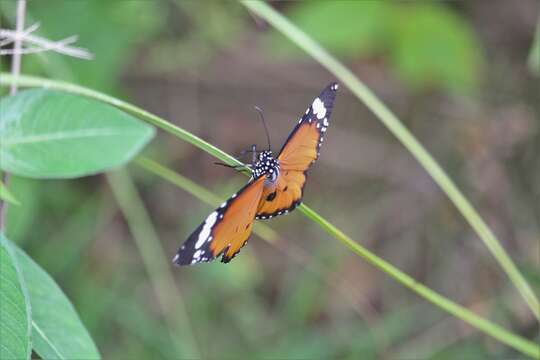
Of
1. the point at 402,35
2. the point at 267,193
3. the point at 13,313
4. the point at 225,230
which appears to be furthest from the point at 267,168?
the point at 402,35

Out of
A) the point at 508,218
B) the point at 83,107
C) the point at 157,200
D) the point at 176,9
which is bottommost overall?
the point at 83,107

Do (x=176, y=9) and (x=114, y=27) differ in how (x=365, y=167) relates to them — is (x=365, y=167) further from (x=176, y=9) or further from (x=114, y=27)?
(x=114, y=27)

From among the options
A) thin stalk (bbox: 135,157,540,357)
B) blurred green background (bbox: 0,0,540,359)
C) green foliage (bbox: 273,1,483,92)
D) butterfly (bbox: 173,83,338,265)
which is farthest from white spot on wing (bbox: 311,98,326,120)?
green foliage (bbox: 273,1,483,92)

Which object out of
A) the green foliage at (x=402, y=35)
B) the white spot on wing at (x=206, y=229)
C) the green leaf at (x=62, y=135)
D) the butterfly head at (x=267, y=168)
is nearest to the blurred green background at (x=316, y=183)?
the green foliage at (x=402, y=35)

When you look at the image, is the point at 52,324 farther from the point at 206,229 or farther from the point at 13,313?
the point at 206,229

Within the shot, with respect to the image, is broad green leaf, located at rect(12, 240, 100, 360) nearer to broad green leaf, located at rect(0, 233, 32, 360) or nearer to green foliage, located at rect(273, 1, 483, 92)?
broad green leaf, located at rect(0, 233, 32, 360)

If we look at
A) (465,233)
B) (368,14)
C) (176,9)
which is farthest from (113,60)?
(465,233)
